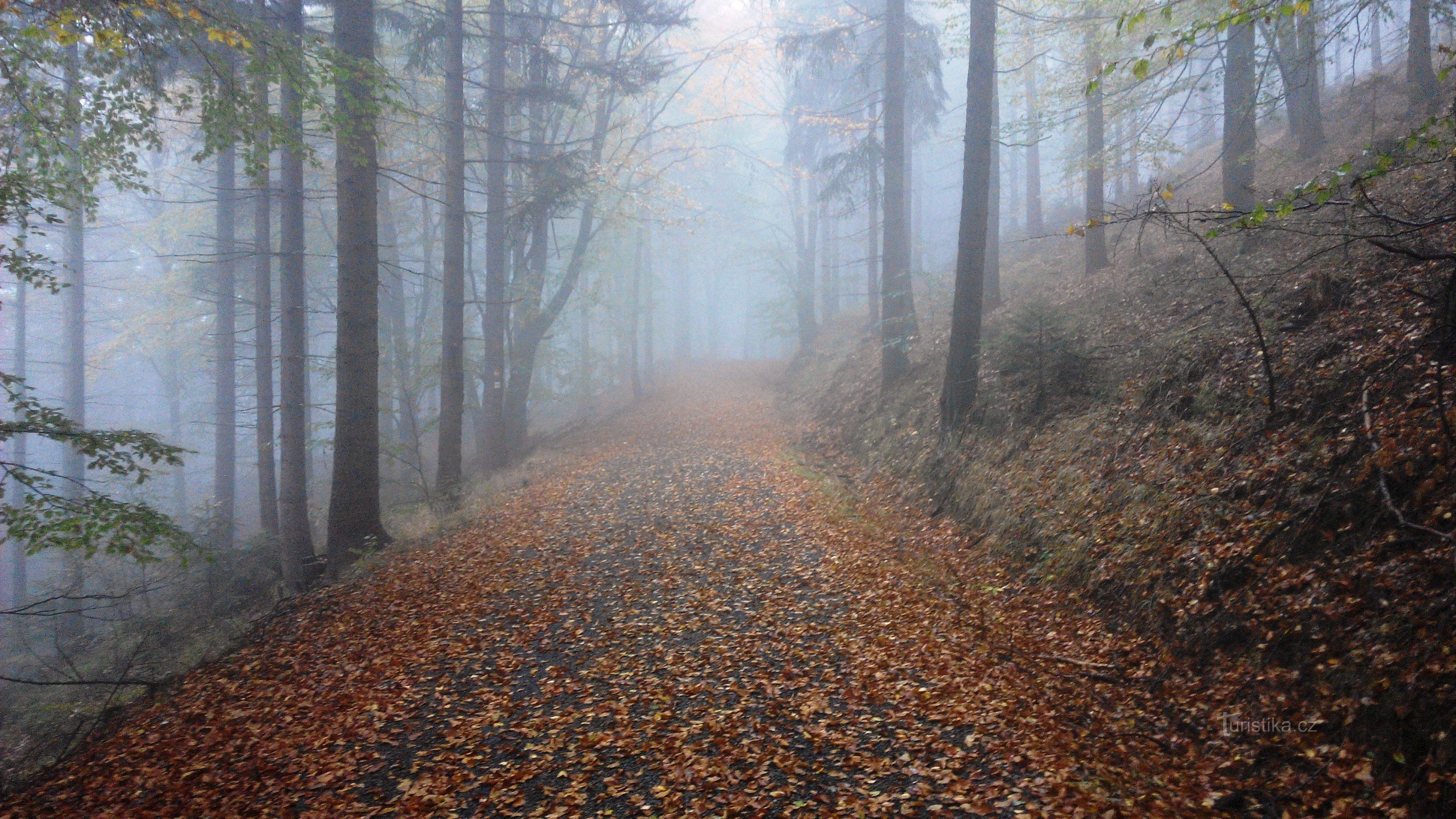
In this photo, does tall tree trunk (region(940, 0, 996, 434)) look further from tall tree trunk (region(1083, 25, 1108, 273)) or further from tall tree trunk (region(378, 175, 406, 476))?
tall tree trunk (region(378, 175, 406, 476))

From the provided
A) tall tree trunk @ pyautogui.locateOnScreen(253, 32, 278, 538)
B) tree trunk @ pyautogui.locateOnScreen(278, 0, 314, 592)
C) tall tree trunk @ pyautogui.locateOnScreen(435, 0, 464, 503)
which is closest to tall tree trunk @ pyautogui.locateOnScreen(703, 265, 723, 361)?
tall tree trunk @ pyautogui.locateOnScreen(435, 0, 464, 503)

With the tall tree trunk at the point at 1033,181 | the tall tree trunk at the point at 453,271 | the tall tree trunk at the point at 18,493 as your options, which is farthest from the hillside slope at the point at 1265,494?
the tall tree trunk at the point at 18,493

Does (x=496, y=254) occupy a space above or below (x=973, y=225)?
above

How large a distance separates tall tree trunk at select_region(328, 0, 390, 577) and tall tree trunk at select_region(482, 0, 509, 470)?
19.7 ft

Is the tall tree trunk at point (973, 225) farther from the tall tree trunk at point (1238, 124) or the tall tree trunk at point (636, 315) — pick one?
the tall tree trunk at point (636, 315)

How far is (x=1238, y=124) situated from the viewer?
1222 centimetres

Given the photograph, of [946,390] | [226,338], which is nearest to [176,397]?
[226,338]

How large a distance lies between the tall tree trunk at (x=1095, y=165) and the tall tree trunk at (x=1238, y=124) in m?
2.04

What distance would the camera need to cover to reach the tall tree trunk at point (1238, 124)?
482 inches

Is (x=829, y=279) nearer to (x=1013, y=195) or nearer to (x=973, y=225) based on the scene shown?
(x=1013, y=195)

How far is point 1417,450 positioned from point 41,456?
59735mm

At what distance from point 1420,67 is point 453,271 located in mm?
17895

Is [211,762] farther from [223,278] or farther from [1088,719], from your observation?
[223,278]

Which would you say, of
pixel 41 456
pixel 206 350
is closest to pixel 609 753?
pixel 206 350
